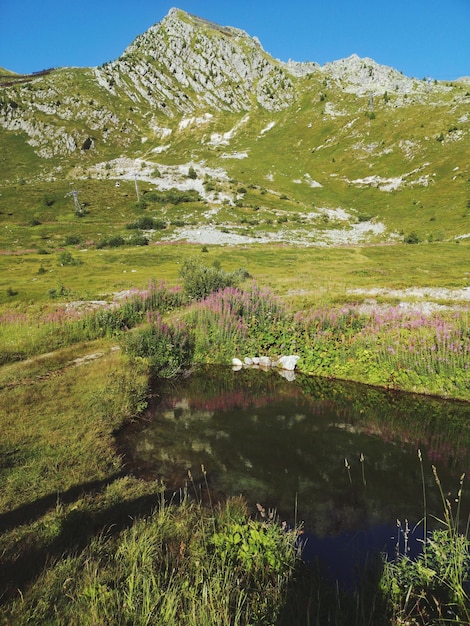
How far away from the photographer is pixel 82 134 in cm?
16850

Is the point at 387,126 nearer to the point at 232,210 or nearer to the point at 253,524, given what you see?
the point at 232,210

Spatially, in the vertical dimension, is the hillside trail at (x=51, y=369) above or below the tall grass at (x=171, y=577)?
below

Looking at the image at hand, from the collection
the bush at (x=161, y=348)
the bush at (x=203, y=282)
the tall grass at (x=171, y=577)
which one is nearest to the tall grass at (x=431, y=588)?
the tall grass at (x=171, y=577)

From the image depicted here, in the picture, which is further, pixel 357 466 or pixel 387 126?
pixel 387 126

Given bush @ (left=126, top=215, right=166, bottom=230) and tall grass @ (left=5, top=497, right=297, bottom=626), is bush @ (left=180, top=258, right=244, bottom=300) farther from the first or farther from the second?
bush @ (left=126, top=215, right=166, bottom=230)

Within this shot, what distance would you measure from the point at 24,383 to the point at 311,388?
1132cm

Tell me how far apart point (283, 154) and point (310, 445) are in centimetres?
15253

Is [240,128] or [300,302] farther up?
[240,128]

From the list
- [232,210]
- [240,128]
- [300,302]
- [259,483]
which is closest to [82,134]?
[240,128]

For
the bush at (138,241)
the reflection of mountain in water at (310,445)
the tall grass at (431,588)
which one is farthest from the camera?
the bush at (138,241)

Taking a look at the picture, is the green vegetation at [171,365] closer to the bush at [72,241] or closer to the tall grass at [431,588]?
the tall grass at [431,588]

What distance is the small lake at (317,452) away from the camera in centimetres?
735

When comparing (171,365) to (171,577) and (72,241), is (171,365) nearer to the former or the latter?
(171,577)

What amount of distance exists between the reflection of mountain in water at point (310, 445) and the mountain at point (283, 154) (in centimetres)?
5276
